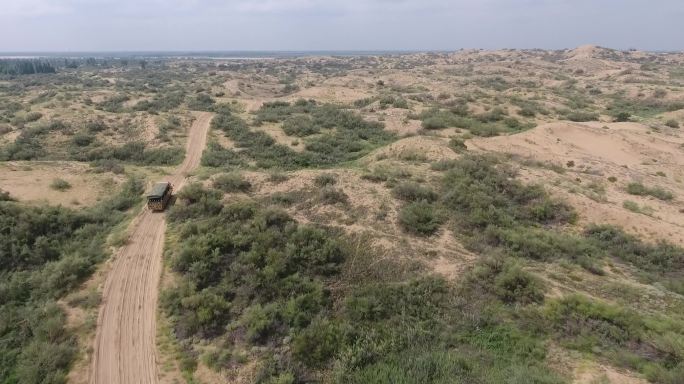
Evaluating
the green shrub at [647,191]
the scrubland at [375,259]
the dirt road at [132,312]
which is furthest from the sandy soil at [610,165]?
the dirt road at [132,312]

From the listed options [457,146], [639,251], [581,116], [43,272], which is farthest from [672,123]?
[43,272]

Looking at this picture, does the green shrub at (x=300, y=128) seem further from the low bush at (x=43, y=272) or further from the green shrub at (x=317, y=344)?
the green shrub at (x=317, y=344)

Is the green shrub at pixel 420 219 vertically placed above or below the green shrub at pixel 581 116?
below

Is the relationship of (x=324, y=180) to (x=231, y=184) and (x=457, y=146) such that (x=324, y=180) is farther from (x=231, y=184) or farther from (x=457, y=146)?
(x=457, y=146)

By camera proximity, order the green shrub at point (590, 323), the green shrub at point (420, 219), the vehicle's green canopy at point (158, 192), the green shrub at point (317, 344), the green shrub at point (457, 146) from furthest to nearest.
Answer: the green shrub at point (457, 146)
the vehicle's green canopy at point (158, 192)
the green shrub at point (420, 219)
the green shrub at point (590, 323)
the green shrub at point (317, 344)

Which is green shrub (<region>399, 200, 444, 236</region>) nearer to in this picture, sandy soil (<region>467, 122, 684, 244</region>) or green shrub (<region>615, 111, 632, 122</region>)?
sandy soil (<region>467, 122, 684, 244</region>)

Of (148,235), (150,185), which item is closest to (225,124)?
(150,185)

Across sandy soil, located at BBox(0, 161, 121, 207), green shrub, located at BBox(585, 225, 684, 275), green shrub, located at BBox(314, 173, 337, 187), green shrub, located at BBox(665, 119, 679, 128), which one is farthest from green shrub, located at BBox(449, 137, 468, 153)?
green shrub, located at BBox(665, 119, 679, 128)
